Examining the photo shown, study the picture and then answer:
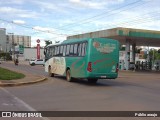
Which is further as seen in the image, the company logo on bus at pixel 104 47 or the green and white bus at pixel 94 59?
the company logo on bus at pixel 104 47

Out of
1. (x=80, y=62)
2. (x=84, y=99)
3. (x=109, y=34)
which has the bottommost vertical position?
(x=84, y=99)

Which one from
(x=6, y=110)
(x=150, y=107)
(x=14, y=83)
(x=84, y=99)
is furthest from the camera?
(x=14, y=83)

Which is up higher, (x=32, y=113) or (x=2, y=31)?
(x=2, y=31)

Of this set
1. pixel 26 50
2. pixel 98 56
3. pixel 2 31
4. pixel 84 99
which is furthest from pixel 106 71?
pixel 2 31

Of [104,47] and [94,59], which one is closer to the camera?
[94,59]

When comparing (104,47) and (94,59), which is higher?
(104,47)

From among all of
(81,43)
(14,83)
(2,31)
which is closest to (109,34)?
(81,43)

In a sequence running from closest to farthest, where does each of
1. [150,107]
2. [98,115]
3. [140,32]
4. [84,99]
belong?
[98,115]
[150,107]
[84,99]
[140,32]

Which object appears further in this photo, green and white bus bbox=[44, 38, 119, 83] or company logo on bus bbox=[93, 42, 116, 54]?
company logo on bus bbox=[93, 42, 116, 54]

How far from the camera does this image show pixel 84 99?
13.4 m

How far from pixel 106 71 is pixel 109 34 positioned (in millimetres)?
21384

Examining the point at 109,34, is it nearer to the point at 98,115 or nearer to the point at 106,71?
the point at 106,71

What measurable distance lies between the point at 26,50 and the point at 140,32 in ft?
262

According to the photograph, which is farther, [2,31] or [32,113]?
[2,31]
